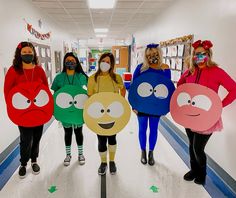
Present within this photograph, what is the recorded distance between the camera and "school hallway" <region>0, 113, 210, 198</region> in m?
1.97

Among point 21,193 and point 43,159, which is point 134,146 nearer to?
point 43,159

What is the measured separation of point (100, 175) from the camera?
226 cm

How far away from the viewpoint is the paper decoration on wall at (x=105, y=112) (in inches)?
74.0

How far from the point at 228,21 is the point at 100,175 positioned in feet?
7.30

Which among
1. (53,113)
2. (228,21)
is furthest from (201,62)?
(53,113)

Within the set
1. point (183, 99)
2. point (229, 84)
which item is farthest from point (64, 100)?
point (229, 84)

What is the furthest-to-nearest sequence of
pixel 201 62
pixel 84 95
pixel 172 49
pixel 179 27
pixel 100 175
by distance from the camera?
pixel 172 49
pixel 179 27
pixel 100 175
pixel 84 95
pixel 201 62

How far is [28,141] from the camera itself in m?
A: 2.12

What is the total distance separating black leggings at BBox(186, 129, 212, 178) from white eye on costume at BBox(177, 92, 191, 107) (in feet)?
1.01

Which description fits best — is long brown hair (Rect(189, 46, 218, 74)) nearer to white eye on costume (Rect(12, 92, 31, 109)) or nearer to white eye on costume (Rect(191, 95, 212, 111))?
white eye on costume (Rect(191, 95, 212, 111))

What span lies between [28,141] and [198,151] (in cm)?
176

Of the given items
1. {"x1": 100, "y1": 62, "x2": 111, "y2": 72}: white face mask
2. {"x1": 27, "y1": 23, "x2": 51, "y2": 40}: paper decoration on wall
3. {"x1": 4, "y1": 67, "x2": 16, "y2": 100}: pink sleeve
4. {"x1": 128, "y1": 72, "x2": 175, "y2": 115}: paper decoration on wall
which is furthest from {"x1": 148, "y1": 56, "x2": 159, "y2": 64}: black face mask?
{"x1": 27, "y1": 23, "x2": 51, "y2": 40}: paper decoration on wall

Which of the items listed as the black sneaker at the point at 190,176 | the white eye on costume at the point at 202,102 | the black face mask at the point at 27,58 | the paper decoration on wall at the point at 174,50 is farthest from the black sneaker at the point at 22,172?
the paper decoration on wall at the point at 174,50

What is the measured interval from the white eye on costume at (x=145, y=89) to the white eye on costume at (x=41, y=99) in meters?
0.95
